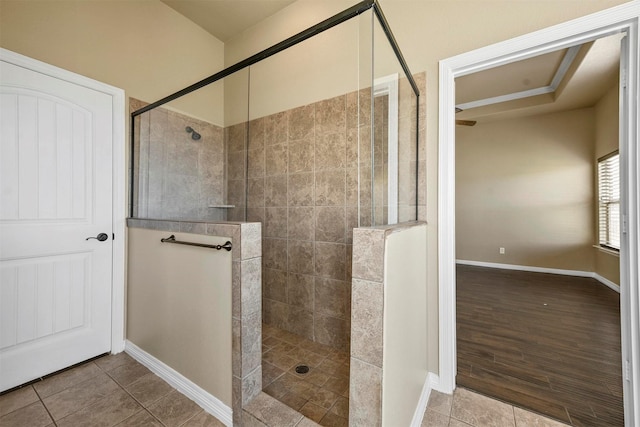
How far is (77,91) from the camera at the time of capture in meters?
1.88

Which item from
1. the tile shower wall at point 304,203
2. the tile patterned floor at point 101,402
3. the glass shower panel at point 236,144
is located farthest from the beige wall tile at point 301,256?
the tile patterned floor at point 101,402

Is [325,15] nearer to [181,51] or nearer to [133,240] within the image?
[181,51]

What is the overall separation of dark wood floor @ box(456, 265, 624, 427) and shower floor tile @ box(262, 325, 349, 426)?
0.86m

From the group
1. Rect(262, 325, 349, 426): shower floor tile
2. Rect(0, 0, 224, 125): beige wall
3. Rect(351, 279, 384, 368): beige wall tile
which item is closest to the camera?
Rect(351, 279, 384, 368): beige wall tile

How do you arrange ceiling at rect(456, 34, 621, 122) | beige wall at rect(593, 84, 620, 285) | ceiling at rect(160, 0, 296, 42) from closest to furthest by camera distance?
ceiling at rect(160, 0, 296, 42) < ceiling at rect(456, 34, 621, 122) < beige wall at rect(593, 84, 620, 285)

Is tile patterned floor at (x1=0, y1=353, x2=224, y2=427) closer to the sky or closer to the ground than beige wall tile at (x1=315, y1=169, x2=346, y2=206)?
closer to the ground

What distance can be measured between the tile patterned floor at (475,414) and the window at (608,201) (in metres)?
3.86

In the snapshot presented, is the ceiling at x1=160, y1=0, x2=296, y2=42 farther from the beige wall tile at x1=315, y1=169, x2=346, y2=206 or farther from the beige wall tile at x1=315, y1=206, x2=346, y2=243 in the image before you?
the beige wall tile at x1=315, y1=206, x2=346, y2=243

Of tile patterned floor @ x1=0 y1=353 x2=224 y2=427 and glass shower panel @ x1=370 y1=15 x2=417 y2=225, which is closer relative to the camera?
glass shower panel @ x1=370 y1=15 x2=417 y2=225

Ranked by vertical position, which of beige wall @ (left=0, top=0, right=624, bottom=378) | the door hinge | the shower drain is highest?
beige wall @ (left=0, top=0, right=624, bottom=378)

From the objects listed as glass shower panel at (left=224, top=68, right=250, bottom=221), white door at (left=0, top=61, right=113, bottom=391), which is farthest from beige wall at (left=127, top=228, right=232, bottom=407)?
glass shower panel at (left=224, top=68, right=250, bottom=221)

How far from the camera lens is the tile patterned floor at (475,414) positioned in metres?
1.40

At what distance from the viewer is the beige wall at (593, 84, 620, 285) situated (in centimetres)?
362

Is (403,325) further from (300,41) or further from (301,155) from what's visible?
(301,155)
